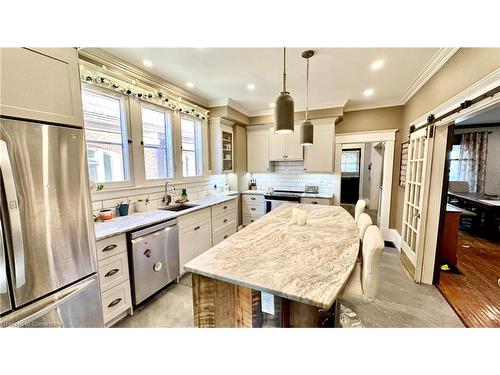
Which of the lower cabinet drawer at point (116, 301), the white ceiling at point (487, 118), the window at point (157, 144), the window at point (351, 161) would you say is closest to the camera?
the lower cabinet drawer at point (116, 301)

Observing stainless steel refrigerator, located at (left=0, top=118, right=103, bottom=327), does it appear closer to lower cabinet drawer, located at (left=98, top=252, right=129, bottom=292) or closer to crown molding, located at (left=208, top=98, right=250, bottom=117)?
lower cabinet drawer, located at (left=98, top=252, right=129, bottom=292)

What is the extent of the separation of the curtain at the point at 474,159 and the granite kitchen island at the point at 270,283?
19.2 ft

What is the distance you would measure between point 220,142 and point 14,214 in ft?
9.63

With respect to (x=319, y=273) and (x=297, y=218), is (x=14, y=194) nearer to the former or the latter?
(x=319, y=273)

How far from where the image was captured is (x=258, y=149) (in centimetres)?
444

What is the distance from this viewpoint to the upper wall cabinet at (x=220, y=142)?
3671 mm

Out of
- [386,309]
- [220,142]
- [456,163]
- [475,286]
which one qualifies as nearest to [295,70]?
[220,142]

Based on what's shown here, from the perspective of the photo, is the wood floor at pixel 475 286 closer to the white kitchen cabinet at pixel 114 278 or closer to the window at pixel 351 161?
the white kitchen cabinet at pixel 114 278

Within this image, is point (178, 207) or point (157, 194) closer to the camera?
point (157, 194)

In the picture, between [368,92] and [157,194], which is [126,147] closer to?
[157,194]

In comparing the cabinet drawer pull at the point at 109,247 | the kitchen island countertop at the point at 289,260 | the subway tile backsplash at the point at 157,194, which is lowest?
the cabinet drawer pull at the point at 109,247

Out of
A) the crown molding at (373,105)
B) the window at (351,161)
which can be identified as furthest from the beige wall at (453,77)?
the window at (351,161)

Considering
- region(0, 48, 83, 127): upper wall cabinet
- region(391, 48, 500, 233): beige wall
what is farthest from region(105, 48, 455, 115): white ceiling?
region(0, 48, 83, 127): upper wall cabinet
